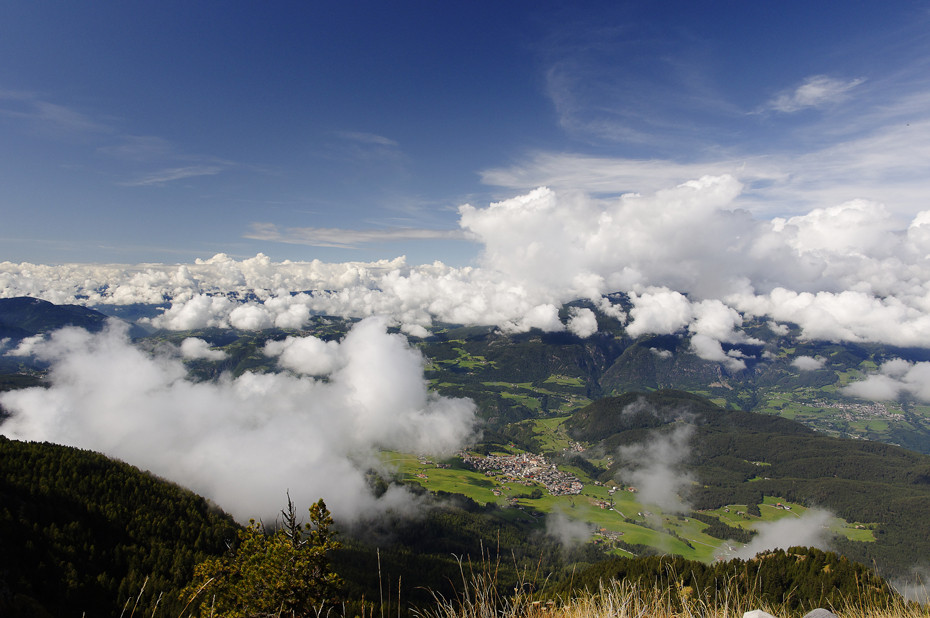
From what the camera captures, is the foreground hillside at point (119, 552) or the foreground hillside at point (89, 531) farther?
the foreground hillside at point (89, 531)

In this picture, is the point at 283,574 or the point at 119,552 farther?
the point at 119,552

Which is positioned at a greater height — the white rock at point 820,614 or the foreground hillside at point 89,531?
the white rock at point 820,614

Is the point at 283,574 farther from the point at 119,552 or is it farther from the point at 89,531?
the point at 89,531

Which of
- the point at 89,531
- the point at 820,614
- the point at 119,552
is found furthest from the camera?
the point at 89,531

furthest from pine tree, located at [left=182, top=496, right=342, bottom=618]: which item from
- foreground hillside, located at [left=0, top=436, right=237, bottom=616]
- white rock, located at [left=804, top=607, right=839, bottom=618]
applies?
foreground hillside, located at [left=0, top=436, right=237, bottom=616]

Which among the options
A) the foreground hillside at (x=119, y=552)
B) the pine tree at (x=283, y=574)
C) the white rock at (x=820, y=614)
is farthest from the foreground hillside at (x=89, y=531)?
the white rock at (x=820, y=614)

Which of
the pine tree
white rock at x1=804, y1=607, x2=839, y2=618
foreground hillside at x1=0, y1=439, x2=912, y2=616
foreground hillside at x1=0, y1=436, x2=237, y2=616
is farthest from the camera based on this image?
A: foreground hillside at x1=0, y1=436, x2=237, y2=616

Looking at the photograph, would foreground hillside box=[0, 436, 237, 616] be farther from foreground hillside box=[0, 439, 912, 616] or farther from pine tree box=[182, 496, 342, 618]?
pine tree box=[182, 496, 342, 618]

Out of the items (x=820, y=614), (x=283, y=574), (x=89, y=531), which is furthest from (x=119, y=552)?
(x=820, y=614)

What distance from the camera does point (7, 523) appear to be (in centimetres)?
5641

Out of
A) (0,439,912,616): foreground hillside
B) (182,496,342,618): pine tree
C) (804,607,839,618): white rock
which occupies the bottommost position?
(0,439,912,616): foreground hillside

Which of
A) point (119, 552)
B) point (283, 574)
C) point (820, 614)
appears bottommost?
point (119, 552)

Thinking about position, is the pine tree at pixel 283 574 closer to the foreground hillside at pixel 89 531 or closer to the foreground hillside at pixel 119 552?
the foreground hillside at pixel 119 552

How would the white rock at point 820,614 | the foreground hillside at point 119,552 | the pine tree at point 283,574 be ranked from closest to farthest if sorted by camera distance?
the white rock at point 820,614 < the pine tree at point 283,574 < the foreground hillside at point 119,552
